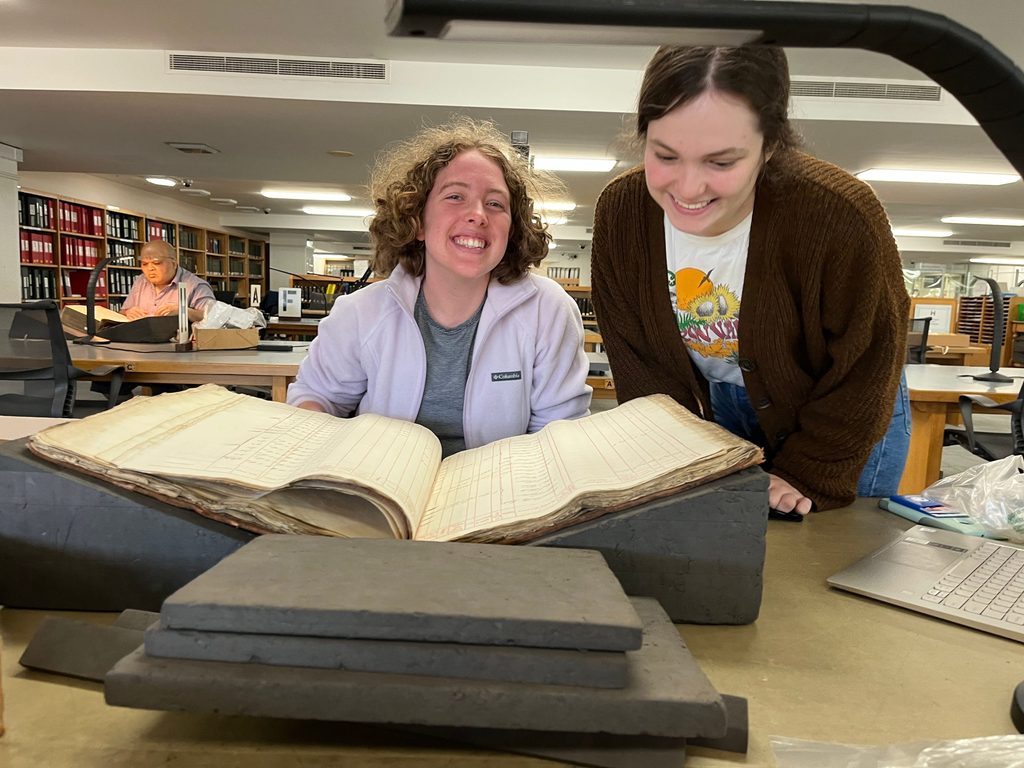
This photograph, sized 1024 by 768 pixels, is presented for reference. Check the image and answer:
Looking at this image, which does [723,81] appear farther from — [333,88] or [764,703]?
[333,88]

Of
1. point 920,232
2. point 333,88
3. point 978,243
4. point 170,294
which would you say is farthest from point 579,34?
point 978,243

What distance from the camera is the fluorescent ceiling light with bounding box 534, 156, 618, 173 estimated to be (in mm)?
6898

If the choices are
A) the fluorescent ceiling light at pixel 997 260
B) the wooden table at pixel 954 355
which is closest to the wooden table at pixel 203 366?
the wooden table at pixel 954 355

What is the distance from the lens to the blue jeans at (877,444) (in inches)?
49.1

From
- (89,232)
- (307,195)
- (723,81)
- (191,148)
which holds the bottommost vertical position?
(723,81)

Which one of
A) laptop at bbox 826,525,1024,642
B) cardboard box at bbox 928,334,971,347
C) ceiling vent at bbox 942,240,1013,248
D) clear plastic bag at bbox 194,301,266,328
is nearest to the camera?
laptop at bbox 826,525,1024,642

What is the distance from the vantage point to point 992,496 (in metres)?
0.93

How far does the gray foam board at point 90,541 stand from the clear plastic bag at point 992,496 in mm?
875

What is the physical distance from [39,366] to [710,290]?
309cm

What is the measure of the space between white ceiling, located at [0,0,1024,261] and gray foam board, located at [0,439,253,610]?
334 centimetres

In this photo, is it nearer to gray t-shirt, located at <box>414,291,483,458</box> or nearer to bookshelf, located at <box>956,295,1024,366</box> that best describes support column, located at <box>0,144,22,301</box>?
gray t-shirt, located at <box>414,291,483,458</box>

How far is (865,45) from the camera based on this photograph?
0.39 metres

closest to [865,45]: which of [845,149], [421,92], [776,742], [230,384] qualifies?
[776,742]

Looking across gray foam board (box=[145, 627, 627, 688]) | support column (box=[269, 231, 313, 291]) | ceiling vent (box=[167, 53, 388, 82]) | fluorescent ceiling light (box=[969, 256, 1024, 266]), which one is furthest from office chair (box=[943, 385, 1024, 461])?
support column (box=[269, 231, 313, 291])
